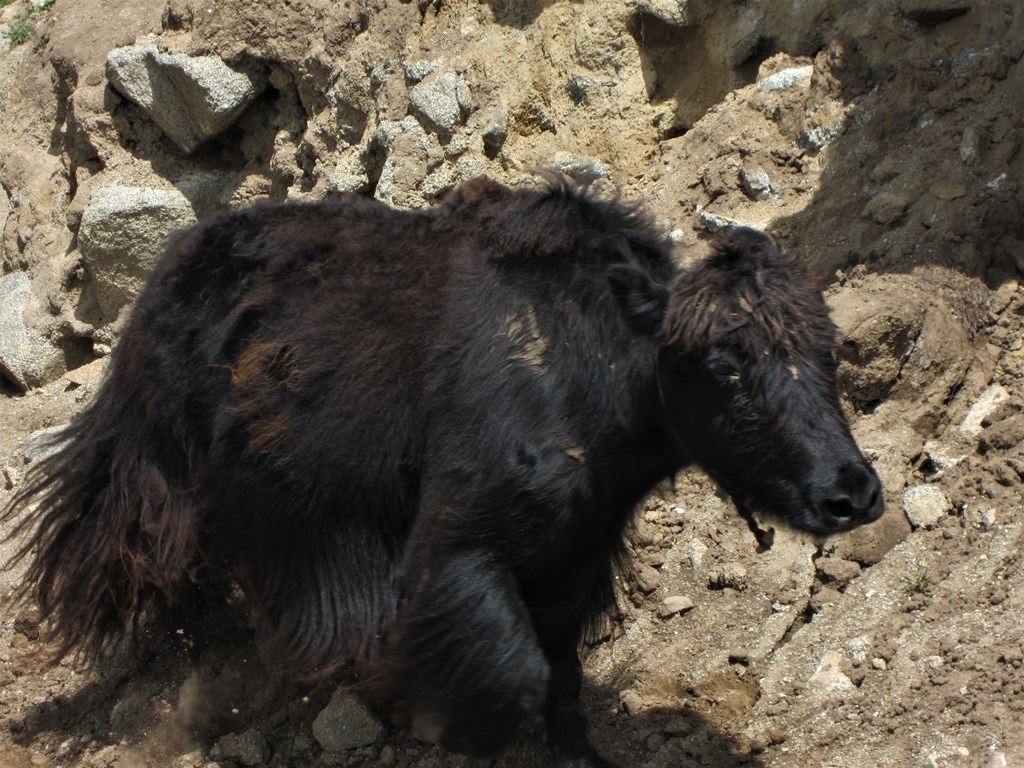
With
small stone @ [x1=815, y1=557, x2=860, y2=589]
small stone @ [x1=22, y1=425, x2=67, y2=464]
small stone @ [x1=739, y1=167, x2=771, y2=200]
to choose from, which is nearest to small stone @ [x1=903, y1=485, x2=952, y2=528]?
small stone @ [x1=815, y1=557, x2=860, y2=589]

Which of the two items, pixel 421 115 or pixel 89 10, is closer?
pixel 421 115

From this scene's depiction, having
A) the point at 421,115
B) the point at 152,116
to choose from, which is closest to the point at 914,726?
the point at 421,115

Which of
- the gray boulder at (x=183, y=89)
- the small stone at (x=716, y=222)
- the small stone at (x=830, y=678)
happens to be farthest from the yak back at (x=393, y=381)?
the gray boulder at (x=183, y=89)

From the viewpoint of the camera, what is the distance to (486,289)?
4191mm

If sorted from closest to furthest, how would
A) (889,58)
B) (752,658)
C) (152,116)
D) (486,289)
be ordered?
(486,289) < (752,658) < (889,58) < (152,116)

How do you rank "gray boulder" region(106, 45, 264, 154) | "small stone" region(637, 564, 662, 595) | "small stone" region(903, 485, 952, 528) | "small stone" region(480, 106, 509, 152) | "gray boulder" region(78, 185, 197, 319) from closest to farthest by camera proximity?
"small stone" region(903, 485, 952, 528) → "small stone" region(637, 564, 662, 595) → "small stone" region(480, 106, 509, 152) → "gray boulder" region(78, 185, 197, 319) → "gray boulder" region(106, 45, 264, 154)

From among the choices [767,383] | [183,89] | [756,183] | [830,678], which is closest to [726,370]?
[767,383]

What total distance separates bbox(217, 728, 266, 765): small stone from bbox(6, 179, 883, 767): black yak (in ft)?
1.13

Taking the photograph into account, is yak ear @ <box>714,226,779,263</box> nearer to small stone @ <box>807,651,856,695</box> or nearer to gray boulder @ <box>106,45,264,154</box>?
small stone @ <box>807,651,856,695</box>

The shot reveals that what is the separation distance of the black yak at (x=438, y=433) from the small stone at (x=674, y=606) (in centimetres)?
55

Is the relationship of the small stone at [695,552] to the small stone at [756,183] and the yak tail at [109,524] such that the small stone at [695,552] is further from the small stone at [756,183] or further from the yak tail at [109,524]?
the yak tail at [109,524]

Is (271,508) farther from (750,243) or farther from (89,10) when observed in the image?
(89,10)

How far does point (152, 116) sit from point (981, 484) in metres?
6.12

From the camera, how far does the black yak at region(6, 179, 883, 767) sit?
149 inches
